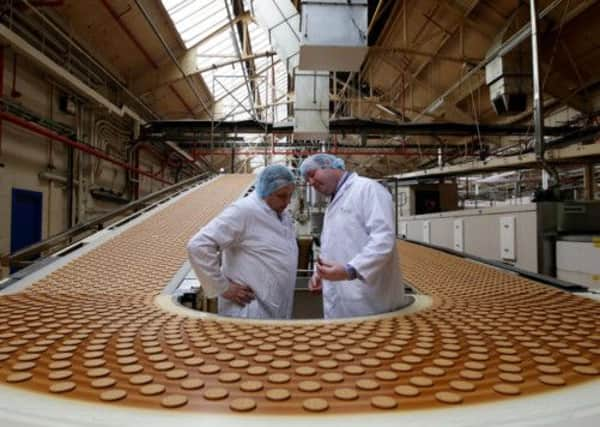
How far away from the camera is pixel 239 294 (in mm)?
1597

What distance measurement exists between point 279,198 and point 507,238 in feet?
7.89

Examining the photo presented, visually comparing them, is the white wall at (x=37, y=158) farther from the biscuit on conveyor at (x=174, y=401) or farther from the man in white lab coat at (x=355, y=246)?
the biscuit on conveyor at (x=174, y=401)

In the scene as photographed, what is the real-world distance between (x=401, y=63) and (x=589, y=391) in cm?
681

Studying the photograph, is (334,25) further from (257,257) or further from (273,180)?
(257,257)

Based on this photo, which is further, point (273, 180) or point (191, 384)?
point (273, 180)

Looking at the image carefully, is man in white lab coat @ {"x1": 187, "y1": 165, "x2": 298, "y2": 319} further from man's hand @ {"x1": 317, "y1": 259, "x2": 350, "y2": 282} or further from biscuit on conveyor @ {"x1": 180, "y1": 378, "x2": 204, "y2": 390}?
biscuit on conveyor @ {"x1": 180, "y1": 378, "x2": 204, "y2": 390}

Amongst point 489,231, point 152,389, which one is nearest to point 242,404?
point 152,389

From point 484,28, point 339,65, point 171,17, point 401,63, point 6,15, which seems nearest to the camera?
point 339,65

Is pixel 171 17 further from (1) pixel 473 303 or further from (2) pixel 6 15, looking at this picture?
(1) pixel 473 303

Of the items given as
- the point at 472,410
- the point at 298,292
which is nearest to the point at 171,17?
the point at 298,292

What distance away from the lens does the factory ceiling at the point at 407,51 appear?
4262 mm

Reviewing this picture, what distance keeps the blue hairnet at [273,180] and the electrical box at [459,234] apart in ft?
9.65

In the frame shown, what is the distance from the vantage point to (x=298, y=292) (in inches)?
108

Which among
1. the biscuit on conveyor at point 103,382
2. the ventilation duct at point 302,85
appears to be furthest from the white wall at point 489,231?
the biscuit on conveyor at point 103,382
